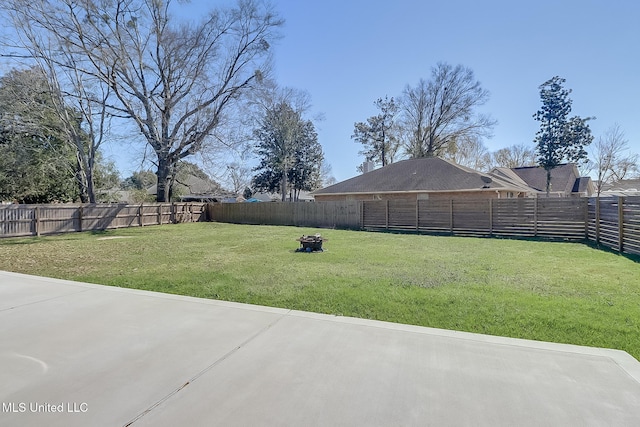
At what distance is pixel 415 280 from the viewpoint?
18.9 feet

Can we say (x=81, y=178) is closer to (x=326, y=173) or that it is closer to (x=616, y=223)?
(x=616, y=223)

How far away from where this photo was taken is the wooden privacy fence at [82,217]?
1420 centimetres

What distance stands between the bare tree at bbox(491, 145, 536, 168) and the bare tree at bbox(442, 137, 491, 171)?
3.66 ft

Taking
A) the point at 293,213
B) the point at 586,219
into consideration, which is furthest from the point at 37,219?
the point at 586,219

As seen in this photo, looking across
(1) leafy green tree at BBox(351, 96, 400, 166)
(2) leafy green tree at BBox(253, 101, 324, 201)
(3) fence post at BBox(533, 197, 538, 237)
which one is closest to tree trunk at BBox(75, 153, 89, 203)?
(2) leafy green tree at BBox(253, 101, 324, 201)

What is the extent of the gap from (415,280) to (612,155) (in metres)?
34.0

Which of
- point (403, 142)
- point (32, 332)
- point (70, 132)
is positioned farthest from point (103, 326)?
point (403, 142)

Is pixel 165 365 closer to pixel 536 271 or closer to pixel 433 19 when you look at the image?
pixel 536 271

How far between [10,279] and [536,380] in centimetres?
812

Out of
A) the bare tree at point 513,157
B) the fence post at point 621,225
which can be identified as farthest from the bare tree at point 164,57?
the bare tree at point 513,157

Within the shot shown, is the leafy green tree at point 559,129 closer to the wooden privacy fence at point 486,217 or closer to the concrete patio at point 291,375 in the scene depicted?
the wooden privacy fence at point 486,217

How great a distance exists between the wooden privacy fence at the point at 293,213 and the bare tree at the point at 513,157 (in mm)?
33139

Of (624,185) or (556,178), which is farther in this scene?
(624,185)

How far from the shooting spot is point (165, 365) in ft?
9.08
